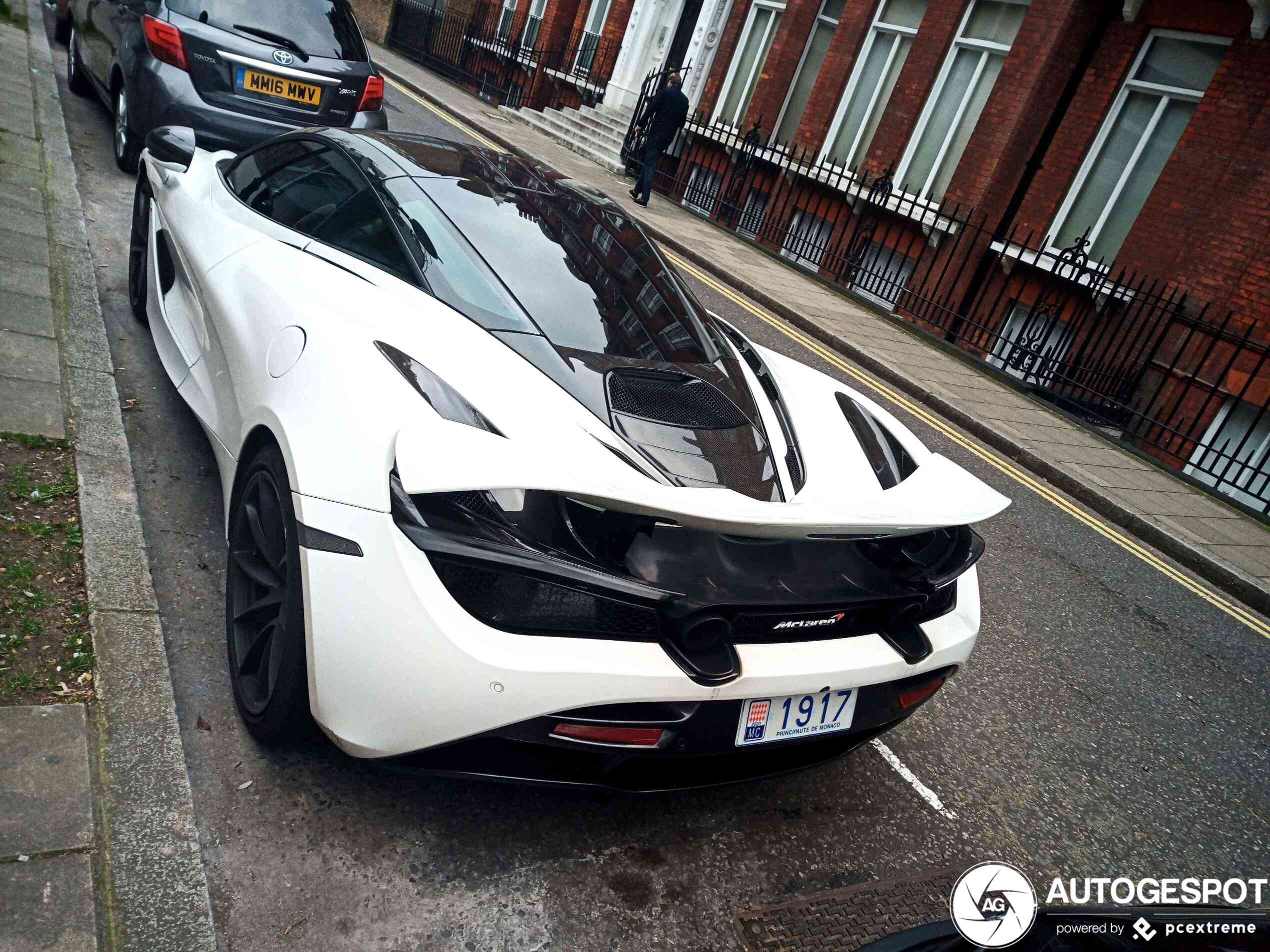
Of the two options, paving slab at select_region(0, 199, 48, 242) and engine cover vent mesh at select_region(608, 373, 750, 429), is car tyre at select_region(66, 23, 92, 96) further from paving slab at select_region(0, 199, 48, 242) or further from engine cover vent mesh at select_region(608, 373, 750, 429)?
engine cover vent mesh at select_region(608, 373, 750, 429)

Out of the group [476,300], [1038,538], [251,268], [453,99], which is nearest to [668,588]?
[476,300]

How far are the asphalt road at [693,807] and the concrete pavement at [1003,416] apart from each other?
2.45 meters

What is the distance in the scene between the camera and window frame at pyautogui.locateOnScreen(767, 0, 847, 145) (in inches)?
682

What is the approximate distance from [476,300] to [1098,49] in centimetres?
1339

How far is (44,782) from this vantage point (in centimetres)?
229

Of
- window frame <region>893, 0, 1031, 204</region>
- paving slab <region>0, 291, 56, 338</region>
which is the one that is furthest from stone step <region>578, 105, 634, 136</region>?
paving slab <region>0, 291, 56, 338</region>

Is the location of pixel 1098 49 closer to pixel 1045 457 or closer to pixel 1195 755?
pixel 1045 457

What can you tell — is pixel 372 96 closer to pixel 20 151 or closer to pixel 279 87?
pixel 279 87

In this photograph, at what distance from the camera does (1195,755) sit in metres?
4.31

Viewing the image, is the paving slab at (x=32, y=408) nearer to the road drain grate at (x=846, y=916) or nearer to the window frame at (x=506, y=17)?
the road drain grate at (x=846, y=916)

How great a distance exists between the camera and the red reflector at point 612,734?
2.23 meters

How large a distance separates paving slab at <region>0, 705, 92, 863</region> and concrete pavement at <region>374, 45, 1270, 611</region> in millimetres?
5195

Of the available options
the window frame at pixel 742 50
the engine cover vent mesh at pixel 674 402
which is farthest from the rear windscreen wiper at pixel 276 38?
the window frame at pixel 742 50

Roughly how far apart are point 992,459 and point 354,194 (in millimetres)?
6603
